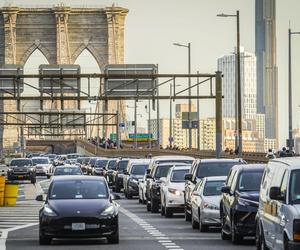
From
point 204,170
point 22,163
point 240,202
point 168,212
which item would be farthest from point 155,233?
point 22,163

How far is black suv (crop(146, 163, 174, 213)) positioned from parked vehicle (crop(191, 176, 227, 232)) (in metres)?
8.79

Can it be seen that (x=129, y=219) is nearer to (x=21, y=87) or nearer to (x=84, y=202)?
(x=84, y=202)

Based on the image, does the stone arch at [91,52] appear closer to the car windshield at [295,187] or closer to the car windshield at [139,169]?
the car windshield at [139,169]

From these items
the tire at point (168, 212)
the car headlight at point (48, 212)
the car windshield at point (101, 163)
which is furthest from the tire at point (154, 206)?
the car windshield at point (101, 163)

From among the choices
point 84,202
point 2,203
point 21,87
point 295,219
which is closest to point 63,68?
point 21,87

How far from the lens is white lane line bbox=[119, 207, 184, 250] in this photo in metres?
27.4

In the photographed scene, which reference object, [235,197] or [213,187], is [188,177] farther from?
[235,197]

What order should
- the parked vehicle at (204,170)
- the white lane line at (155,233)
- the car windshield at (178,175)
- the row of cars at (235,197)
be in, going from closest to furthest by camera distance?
the row of cars at (235,197)
the white lane line at (155,233)
the parked vehicle at (204,170)
the car windshield at (178,175)

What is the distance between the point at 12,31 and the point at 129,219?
133 m

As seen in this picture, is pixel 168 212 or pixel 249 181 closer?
pixel 249 181

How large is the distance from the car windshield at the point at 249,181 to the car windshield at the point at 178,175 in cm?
1145

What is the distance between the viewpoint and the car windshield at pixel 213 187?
31.9m

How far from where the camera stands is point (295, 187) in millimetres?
20641

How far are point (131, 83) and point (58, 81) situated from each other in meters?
3.60
